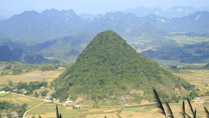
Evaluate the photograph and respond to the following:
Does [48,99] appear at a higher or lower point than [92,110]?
higher

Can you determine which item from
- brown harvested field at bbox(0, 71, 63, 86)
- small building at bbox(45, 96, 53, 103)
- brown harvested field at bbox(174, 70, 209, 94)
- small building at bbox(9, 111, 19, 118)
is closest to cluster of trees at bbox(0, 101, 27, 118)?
small building at bbox(9, 111, 19, 118)

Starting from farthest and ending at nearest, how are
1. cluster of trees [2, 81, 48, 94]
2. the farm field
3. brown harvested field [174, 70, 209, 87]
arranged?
brown harvested field [174, 70, 209, 87] → cluster of trees [2, 81, 48, 94] → the farm field

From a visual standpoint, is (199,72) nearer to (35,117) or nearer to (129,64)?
(129,64)

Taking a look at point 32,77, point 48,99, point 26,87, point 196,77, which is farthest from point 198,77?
point 32,77

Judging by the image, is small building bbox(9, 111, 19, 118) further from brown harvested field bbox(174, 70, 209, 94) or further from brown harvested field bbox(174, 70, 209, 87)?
brown harvested field bbox(174, 70, 209, 87)

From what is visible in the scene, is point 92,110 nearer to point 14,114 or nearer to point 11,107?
point 14,114

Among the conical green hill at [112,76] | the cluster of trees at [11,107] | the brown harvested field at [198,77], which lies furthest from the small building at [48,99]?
the brown harvested field at [198,77]
